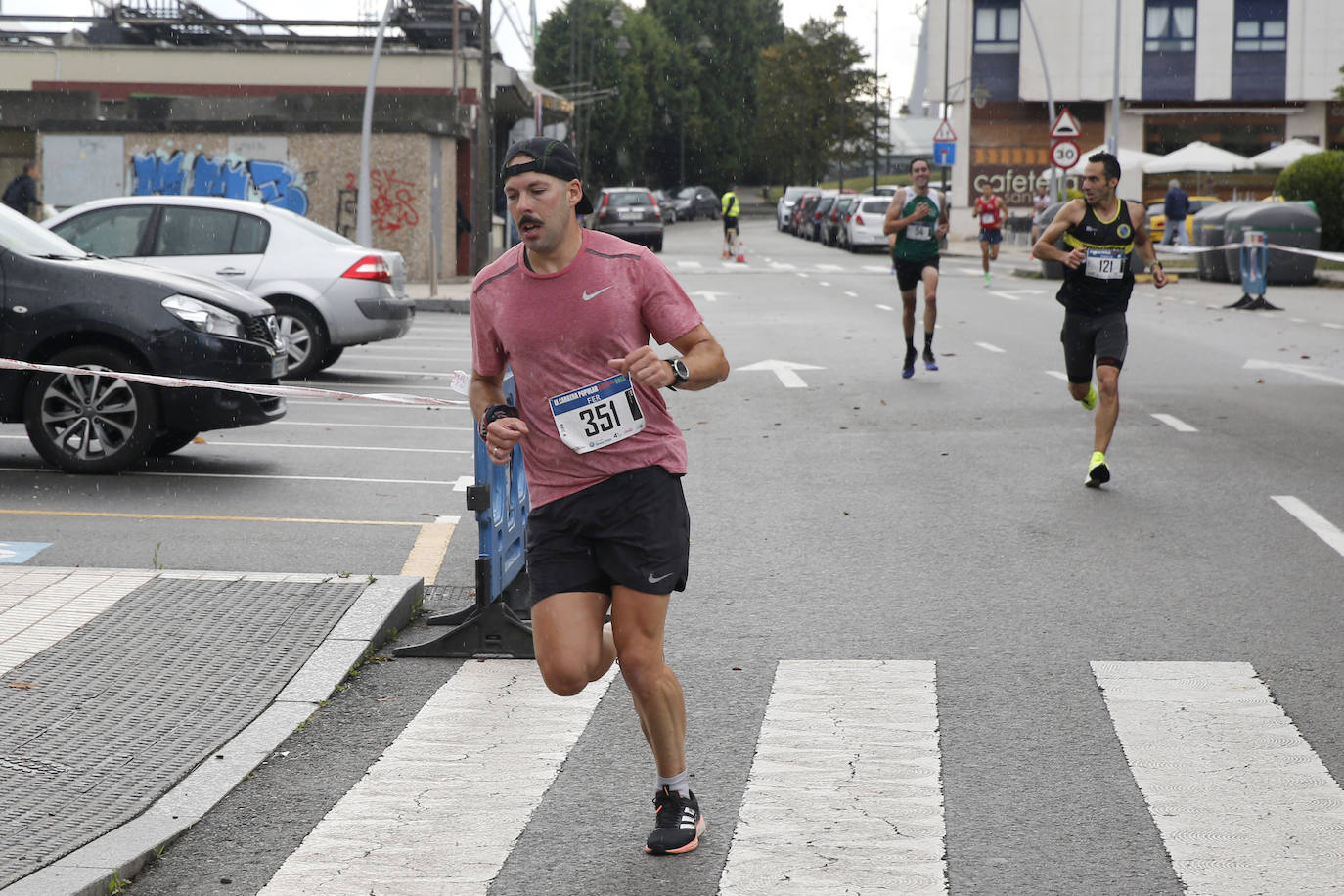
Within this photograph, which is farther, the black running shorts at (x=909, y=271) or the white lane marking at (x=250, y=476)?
the black running shorts at (x=909, y=271)

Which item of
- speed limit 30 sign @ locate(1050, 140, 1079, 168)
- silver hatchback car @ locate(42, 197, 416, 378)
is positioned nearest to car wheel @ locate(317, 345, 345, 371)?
silver hatchback car @ locate(42, 197, 416, 378)

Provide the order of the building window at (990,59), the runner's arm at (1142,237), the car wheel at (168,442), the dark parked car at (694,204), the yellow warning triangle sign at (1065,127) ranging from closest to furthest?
the runner's arm at (1142,237) < the car wheel at (168,442) < the yellow warning triangle sign at (1065,127) < the building window at (990,59) < the dark parked car at (694,204)

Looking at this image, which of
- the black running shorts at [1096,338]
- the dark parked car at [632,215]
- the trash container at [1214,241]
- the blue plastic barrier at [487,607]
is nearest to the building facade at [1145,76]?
the dark parked car at [632,215]

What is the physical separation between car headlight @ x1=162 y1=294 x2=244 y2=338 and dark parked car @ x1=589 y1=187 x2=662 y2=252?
34606 mm

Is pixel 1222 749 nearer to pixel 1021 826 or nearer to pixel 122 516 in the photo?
pixel 1021 826

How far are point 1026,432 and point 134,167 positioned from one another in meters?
22.3

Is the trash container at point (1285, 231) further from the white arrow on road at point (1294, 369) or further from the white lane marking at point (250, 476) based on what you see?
the white lane marking at point (250, 476)

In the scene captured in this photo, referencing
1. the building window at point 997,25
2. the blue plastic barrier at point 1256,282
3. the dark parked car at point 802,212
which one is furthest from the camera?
the building window at point 997,25

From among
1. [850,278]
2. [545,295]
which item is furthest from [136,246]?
[850,278]

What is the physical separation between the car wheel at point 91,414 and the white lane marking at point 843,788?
5.40m

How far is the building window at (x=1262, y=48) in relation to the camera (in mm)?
64250

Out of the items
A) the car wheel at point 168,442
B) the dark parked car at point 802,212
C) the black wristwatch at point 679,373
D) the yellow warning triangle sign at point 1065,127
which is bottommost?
the car wheel at point 168,442

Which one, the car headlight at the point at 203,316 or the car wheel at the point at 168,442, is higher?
the car headlight at the point at 203,316

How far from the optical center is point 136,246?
15500mm
